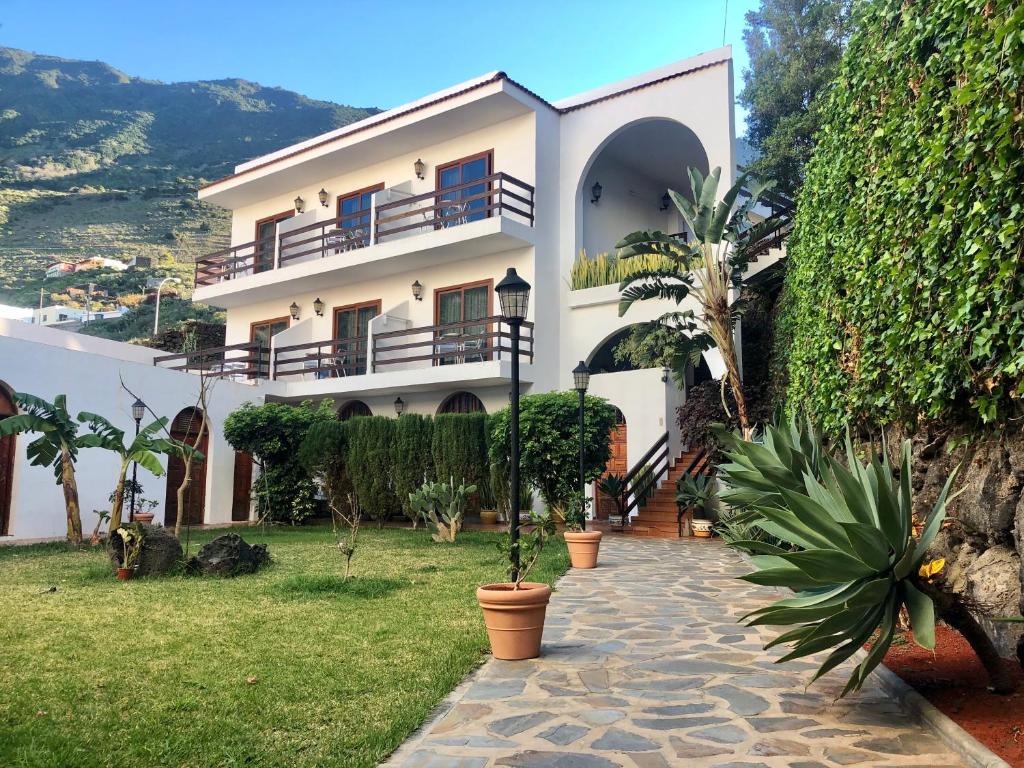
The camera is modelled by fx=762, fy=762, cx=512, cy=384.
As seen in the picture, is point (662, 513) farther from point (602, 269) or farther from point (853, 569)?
point (853, 569)

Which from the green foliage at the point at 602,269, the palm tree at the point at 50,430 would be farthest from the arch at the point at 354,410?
the palm tree at the point at 50,430

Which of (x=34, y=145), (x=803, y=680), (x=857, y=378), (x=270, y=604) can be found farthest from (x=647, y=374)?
(x=34, y=145)

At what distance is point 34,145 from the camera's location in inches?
2344

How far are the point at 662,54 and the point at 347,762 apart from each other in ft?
62.0

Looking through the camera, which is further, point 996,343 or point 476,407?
point 476,407

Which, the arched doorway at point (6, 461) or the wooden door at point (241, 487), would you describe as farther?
the wooden door at point (241, 487)

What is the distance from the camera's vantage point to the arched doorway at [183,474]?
63.0 feet

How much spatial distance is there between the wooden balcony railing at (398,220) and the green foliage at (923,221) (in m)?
10.6

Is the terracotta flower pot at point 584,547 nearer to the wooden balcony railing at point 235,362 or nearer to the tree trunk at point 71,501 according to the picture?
the tree trunk at point 71,501

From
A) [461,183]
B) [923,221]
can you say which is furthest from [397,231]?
[923,221]

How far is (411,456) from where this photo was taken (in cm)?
1798

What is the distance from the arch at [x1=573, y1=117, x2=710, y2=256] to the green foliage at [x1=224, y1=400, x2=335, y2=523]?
8420 millimetres

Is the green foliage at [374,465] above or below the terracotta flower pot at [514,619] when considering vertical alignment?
above

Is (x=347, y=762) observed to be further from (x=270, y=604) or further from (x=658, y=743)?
(x=270, y=604)
